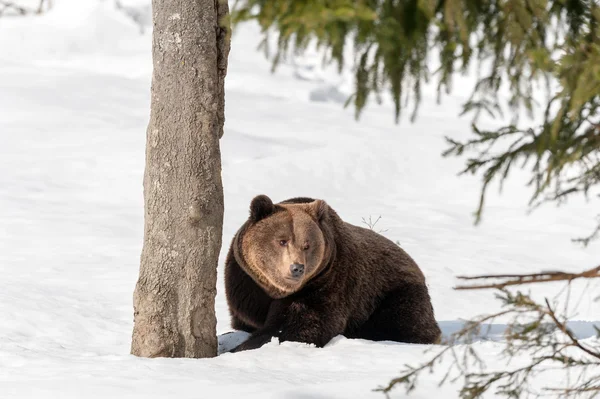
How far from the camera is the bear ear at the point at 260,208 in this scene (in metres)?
6.66

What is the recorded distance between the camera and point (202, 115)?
233 inches

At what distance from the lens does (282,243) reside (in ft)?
21.7

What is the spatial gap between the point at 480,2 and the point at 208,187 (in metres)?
2.93

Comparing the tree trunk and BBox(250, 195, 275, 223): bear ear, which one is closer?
the tree trunk

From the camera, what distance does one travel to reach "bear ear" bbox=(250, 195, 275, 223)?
21.8 feet

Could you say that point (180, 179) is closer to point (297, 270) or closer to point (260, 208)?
point (260, 208)

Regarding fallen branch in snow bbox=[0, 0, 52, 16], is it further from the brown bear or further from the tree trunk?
the brown bear

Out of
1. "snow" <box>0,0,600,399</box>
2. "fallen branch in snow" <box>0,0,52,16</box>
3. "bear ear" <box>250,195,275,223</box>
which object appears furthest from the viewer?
"bear ear" <box>250,195,275,223</box>

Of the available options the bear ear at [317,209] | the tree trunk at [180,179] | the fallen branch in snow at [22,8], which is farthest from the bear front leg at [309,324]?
the fallen branch in snow at [22,8]

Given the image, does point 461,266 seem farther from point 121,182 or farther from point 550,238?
point 121,182

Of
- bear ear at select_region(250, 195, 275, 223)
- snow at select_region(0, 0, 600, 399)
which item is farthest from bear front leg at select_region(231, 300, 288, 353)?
bear ear at select_region(250, 195, 275, 223)

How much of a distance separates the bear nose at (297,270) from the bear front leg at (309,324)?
0.49m

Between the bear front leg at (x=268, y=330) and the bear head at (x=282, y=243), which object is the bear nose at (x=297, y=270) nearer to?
the bear head at (x=282, y=243)

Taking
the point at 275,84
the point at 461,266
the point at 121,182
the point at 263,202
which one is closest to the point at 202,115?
the point at 263,202
